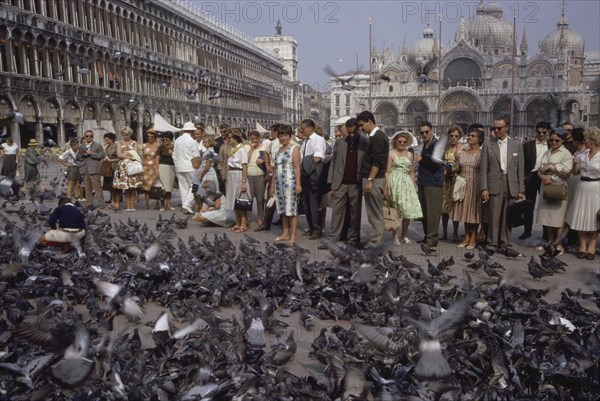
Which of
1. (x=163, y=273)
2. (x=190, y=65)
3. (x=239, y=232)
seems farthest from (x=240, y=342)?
(x=190, y=65)

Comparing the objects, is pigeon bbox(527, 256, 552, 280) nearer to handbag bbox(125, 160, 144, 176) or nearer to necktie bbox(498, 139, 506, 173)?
necktie bbox(498, 139, 506, 173)

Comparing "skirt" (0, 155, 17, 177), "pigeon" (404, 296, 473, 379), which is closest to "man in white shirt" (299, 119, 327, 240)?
"pigeon" (404, 296, 473, 379)

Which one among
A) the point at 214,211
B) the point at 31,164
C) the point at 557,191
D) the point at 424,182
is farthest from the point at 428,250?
the point at 31,164

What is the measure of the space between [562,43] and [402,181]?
99374mm

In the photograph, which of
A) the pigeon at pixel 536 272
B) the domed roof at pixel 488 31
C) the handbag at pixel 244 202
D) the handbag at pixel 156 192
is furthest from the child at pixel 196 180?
the domed roof at pixel 488 31

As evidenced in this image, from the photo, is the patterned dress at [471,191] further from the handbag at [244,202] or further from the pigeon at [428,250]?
the handbag at [244,202]

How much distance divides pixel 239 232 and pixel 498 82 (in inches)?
3602

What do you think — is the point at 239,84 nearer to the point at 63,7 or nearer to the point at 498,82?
the point at 63,7

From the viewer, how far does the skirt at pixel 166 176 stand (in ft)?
39.3

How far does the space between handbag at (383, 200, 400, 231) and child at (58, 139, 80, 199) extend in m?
7.52

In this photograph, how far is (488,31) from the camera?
98188mm

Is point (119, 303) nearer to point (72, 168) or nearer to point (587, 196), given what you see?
point (587, 196)

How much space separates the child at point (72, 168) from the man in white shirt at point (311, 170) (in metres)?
6.06

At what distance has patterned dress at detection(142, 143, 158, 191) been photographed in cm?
1185
